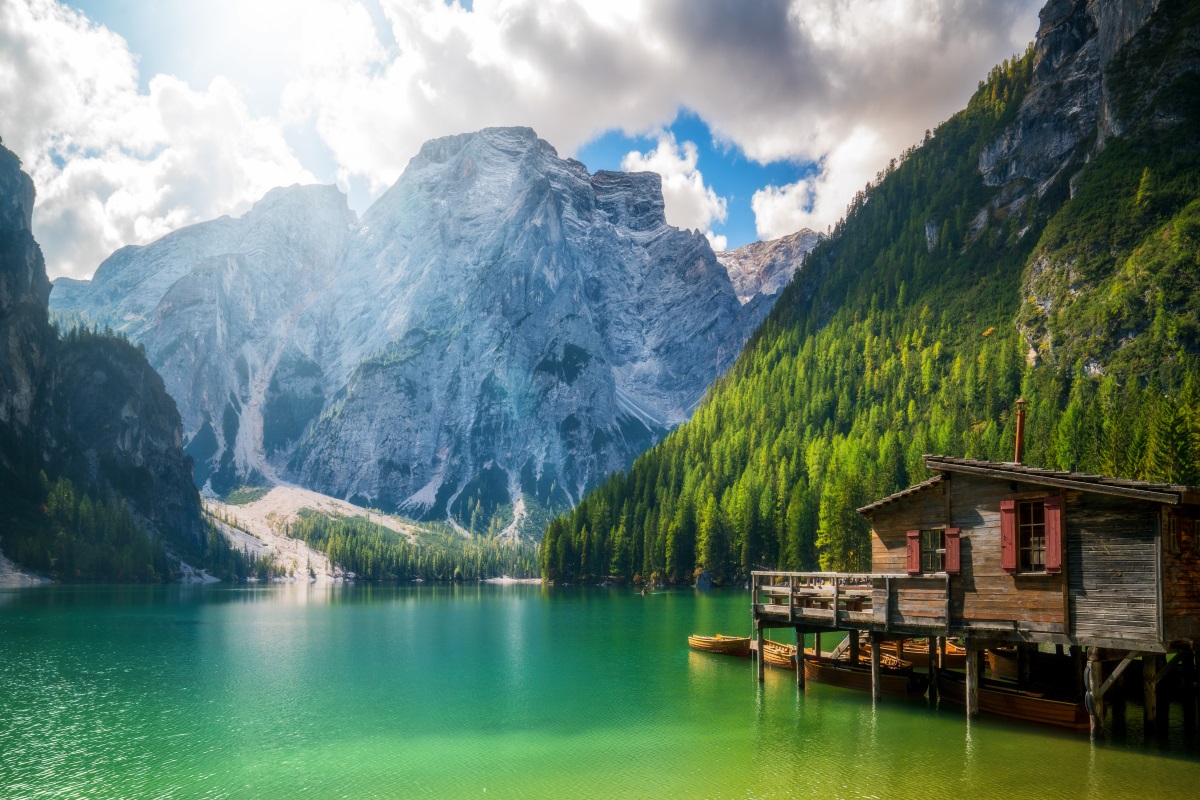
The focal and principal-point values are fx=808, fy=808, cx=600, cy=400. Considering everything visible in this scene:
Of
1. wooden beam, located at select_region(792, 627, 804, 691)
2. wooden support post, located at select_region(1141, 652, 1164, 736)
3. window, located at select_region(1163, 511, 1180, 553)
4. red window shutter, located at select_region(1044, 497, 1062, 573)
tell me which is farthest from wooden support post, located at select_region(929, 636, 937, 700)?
window, located at select_region(1163, 511, 1180, 553)

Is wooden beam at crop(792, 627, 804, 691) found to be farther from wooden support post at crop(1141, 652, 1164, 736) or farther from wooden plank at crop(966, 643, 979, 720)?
wooden support post at crop(1141, 652, 1164, 736)

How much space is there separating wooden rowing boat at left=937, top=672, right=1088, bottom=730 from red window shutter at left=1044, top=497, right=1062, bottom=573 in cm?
645

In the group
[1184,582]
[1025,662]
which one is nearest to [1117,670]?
[1184,582]

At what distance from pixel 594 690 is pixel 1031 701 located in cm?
2269

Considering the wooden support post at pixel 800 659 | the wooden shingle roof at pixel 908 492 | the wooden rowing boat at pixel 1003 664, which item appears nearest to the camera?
the wooden shingle roof at pixel 908 492

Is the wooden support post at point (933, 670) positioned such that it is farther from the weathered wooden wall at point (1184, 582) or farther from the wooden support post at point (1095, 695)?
the weathered wooden wall at point (1184, 582)

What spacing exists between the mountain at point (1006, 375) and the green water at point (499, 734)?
62223 mm

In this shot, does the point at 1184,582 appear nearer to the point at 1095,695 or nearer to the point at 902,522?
the point at 1095,695

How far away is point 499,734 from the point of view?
3603cm

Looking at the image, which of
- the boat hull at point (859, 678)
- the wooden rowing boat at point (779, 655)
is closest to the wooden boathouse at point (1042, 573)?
the boat hull at point (859, 678)

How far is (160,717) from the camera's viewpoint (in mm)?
40438

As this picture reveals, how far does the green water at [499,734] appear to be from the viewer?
28.2m

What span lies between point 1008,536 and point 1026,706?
7.97 m

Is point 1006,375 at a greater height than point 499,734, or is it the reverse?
point 1006,375
